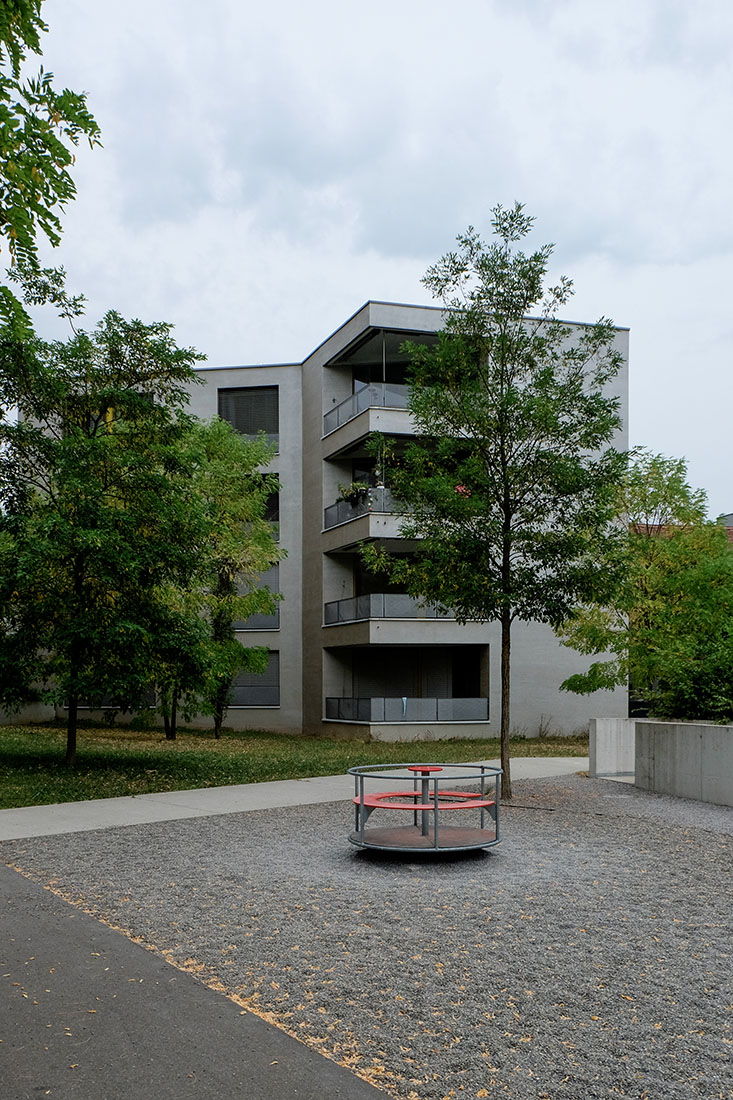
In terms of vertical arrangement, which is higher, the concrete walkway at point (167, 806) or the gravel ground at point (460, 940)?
the gravel ground at point (460, 940)

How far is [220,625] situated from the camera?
28844 millimetres

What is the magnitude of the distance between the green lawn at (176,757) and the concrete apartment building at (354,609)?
4.52 feet

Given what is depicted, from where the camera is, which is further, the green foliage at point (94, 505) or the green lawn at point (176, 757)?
the green foliage at point (94, 505)

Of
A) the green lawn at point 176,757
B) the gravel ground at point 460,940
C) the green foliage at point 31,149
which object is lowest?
the green lawn at point 176,757

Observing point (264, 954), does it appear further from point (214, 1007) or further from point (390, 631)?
point (390, 631)

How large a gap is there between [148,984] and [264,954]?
92 centimetres

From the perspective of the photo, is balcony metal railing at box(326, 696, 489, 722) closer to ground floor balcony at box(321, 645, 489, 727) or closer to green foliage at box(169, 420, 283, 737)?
ground floor balcony at box(321, 645, 489, 727)

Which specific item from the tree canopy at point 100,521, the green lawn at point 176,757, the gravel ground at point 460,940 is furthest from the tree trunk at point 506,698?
the tree canopy at point 100,521

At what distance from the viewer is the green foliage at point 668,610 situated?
15719 mm

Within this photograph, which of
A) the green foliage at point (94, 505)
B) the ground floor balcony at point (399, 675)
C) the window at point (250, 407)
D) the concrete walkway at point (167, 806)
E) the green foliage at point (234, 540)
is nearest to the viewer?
the concrete walkway at point (167, 806)

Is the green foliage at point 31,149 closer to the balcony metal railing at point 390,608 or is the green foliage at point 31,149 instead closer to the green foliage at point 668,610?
the green foliage at point 668,610

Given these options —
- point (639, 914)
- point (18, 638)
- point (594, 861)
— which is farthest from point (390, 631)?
point (639, 914)

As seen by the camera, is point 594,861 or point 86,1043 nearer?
point 86,1043

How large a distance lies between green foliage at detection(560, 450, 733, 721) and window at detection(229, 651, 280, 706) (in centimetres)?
1253
